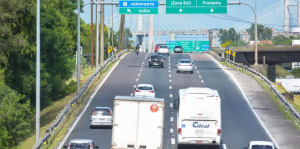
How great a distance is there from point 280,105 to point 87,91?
17682mm

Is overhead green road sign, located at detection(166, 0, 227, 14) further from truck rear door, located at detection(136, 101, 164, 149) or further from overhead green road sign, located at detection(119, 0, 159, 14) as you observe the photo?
truck rear door, located at detection(136, 101, 164, 149)

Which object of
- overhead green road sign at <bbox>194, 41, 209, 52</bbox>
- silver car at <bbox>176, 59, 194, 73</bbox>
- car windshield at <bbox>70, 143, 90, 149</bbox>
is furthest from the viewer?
overhead green road sign at <bbox>194, 41, 209, 52</bbox>

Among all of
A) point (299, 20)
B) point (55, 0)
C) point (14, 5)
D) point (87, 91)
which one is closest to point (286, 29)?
point (299, 20)

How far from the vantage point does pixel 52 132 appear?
29766 millimetres

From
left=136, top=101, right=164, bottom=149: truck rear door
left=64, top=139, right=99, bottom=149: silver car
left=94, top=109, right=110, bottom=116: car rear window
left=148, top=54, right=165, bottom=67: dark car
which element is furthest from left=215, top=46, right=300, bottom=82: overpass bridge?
left=64, top=139, right=99, bottom=149: silver car

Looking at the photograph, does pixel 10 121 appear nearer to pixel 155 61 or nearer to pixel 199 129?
pixel 199 129

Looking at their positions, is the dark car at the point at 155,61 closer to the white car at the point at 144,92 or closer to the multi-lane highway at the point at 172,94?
the multi-lane highway at the point at 172,94

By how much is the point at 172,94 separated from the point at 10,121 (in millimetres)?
16735

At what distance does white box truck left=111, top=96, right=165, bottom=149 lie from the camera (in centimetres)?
2250

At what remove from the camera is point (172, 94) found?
4703 centimetres

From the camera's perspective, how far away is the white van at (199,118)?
25688 mm

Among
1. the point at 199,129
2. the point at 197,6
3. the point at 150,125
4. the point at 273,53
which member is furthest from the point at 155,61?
the point at 150,125

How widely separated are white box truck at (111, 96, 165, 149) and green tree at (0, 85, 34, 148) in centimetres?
1334

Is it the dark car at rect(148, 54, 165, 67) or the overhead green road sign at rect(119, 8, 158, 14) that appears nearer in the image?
the overhead green road sign at rect(119, 8, 158, 14)
